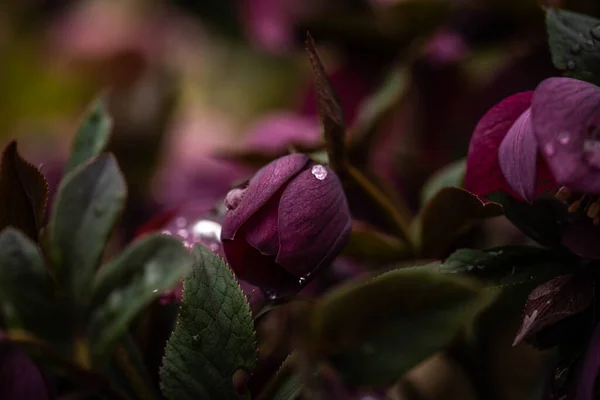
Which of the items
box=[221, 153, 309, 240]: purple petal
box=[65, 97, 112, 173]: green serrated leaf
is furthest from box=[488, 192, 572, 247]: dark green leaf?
box=[65, 97, 112, 173]: green serrated leaf

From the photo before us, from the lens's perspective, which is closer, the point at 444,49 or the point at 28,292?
the point at 28,292

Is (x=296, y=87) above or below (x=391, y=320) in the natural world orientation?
below

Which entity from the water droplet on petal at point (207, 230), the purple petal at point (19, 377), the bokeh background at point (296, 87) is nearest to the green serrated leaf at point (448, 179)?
the bokeh background at point (296, 87)

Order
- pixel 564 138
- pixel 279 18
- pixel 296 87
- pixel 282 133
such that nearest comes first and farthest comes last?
1. pixel 564 138
2. pixel 282 133
3. pixel 279 18
4. pixel 296 87

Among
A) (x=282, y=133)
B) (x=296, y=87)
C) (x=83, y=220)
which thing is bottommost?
(x=296, y=87)

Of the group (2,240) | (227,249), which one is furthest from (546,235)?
(2,240)

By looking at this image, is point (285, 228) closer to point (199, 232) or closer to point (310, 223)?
point (310, 223)

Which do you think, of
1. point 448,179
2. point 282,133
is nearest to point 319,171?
point 448,179
